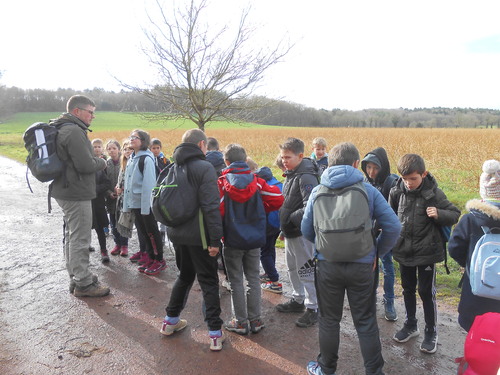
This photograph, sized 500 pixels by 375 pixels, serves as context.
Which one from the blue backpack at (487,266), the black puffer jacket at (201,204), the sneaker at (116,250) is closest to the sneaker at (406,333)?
the blue backpack at (487,266)

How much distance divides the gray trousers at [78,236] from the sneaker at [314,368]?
2.82 metres

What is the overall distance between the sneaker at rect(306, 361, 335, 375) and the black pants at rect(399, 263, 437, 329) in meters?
1.07

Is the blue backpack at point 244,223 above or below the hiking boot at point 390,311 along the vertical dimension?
above

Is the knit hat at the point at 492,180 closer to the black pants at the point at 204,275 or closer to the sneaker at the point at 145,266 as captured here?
the black pants at the point at 204,275

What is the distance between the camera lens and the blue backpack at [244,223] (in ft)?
11.1

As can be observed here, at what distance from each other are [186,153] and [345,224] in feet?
4.96

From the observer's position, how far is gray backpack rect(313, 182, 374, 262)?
250cm

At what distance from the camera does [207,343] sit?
11.1 feet

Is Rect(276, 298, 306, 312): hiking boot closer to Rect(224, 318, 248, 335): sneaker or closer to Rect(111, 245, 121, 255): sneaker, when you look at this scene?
Rect(224, 318, 248, 335): sneaker

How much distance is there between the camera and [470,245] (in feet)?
9.09

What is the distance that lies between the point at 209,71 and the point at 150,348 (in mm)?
6067

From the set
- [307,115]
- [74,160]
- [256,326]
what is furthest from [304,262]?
[307,115]

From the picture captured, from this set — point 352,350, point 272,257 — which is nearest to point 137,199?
point 272,257

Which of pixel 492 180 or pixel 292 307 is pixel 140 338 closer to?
pixel 292 307
